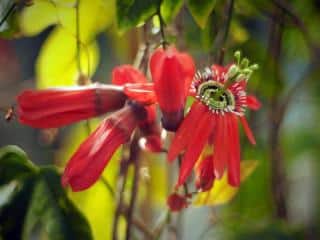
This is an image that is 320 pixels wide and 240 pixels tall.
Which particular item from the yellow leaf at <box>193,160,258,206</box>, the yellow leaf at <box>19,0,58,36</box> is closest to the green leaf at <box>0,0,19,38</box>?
the yellow leaf at <box>19,0,58,36</box>

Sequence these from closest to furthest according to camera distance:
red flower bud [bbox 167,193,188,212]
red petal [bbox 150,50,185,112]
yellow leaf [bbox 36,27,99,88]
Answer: red petal [bbox 150,50,185,112] < red flower bud [bbox 167,193,188,212] < yellow leaf [bbox 36,27,99,88]

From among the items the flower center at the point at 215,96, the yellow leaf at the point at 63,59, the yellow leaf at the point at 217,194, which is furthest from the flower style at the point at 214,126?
the yellow leaf at the point at 63,59

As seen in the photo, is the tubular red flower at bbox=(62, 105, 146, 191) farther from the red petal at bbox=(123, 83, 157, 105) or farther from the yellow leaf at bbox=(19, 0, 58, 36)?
the yellow leaf at bbox=(19, 0, 58, 36)

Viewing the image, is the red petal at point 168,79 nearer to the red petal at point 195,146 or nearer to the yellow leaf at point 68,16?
the red petal at point 195,146

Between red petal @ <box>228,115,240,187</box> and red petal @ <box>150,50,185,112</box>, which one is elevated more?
red petal @ <box>150,50,185,112</box>

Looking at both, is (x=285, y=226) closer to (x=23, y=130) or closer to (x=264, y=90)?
(x=264, y=90)

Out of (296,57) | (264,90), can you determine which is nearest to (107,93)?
(264,90)

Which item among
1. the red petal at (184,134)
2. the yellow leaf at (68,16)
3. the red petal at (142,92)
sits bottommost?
the red petal at (184,134)
